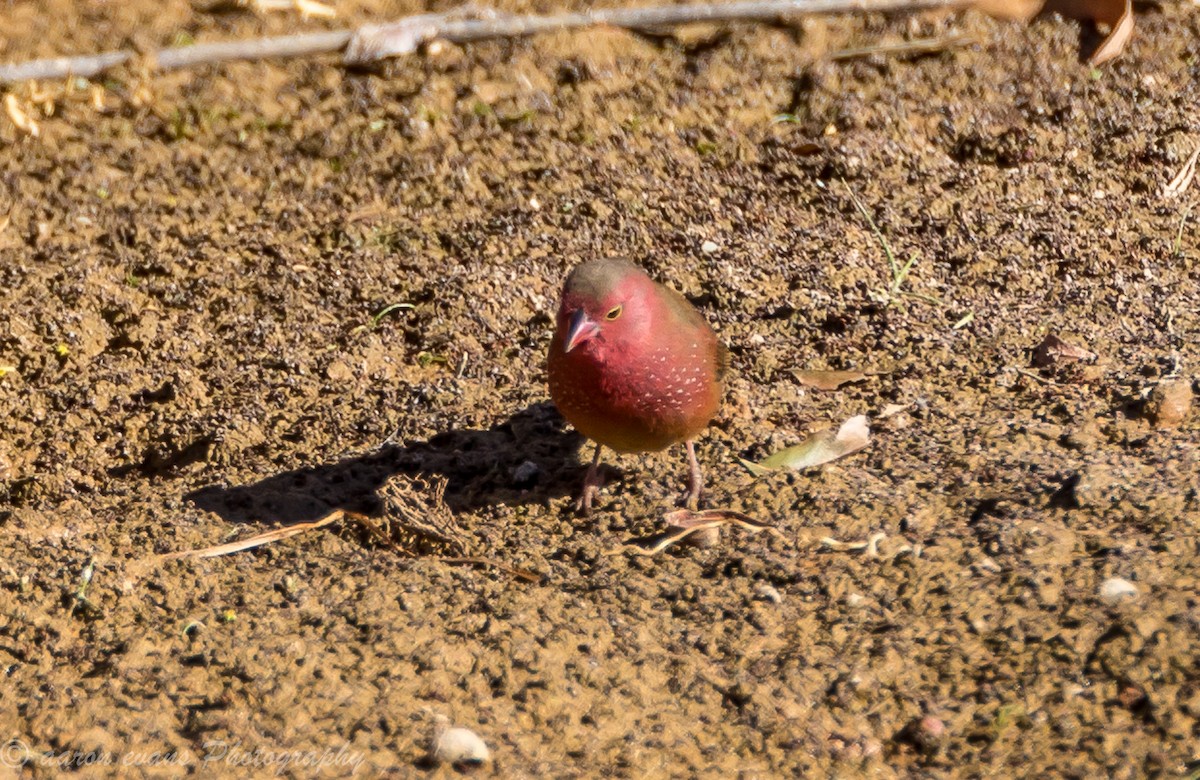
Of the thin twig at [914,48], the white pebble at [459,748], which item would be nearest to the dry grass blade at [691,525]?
the white pebble at [459,748]

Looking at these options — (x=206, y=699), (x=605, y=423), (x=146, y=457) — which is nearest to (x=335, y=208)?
(x=146, y=457)

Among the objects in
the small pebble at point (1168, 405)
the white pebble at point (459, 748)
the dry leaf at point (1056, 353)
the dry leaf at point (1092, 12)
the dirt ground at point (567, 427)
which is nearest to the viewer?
the white pebble at point (459, 748)

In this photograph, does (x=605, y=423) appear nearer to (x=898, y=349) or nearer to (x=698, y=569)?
(x=698, y=569)

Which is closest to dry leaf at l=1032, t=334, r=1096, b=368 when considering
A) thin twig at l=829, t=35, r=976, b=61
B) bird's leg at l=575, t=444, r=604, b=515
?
bird's leg at l=575, t=444, r=604, b=515

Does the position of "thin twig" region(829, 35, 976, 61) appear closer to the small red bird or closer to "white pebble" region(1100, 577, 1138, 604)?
the small red bird

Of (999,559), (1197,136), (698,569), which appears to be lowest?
(698,569)

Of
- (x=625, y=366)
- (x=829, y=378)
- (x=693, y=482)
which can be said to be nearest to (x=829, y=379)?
(x=829, y=378)

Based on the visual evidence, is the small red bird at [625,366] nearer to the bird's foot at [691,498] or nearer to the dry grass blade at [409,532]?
the bird's foot at [691,498]
